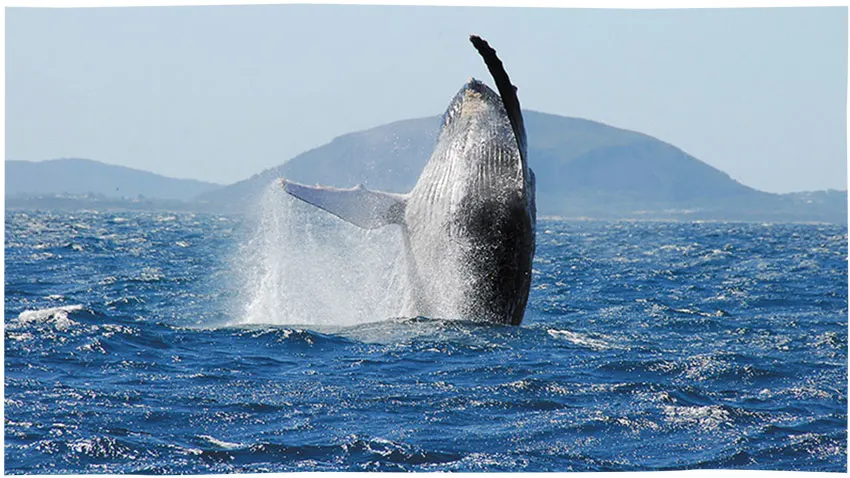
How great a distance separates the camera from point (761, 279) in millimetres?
22703

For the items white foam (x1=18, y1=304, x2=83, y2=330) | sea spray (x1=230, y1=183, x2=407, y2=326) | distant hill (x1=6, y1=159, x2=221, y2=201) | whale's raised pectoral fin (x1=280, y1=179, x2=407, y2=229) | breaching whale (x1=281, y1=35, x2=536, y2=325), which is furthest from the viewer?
distant hill (x1=6, y1=159, x2=221, y2=201)

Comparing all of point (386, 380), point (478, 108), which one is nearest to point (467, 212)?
point (478, 108)

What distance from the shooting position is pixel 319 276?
1538 cm

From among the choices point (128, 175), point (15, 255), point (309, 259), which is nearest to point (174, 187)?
point (128, 175)

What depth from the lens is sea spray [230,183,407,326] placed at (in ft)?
43.9

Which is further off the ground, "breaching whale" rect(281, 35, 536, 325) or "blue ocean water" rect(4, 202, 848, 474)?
"breaching whale" rect(281, 35, 536, 325)

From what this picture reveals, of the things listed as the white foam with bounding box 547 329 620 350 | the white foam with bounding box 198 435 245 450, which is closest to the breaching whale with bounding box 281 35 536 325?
the white foam with bounding box 547 329 620 350

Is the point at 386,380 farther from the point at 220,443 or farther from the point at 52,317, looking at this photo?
the point at 52,317

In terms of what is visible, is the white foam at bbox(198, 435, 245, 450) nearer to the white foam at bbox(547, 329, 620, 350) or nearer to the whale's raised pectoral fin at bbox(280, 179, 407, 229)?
the whale's raised pectoral fin at bbox(280, 179, 407, 229)

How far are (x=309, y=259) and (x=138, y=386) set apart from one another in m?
6.36

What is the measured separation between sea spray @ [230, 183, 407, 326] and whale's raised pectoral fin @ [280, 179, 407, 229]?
2.05 feet

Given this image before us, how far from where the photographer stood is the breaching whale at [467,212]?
39.3 ft

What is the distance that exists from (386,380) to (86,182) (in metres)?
101

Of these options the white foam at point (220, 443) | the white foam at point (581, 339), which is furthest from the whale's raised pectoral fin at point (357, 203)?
the white foam at point (220, 443)
